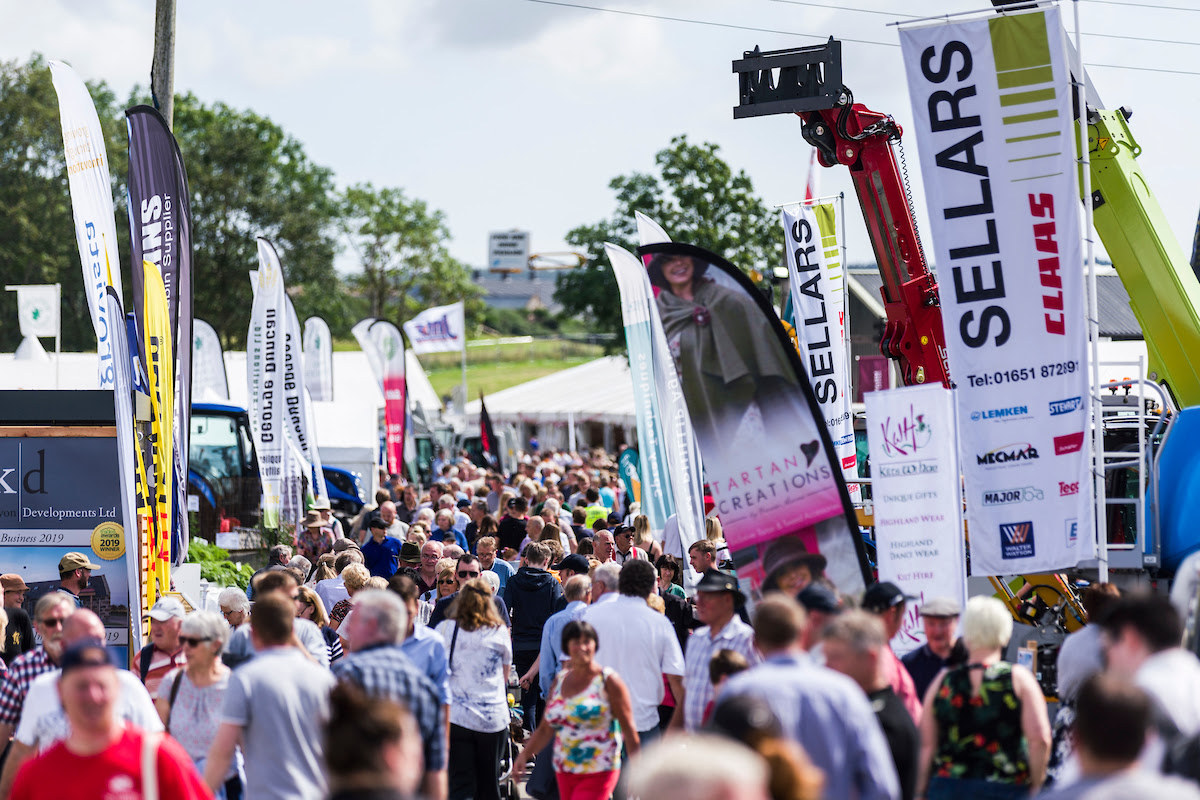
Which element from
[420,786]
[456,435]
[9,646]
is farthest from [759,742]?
[456,435]

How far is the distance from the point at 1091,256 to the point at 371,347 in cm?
2311

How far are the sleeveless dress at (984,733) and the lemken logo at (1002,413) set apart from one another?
268cm

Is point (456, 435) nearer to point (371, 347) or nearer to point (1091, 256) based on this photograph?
point (371, 347)

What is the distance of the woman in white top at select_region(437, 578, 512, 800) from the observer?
7.94 meters

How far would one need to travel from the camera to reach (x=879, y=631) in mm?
4988

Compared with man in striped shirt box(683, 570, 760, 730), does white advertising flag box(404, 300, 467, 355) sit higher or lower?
higher

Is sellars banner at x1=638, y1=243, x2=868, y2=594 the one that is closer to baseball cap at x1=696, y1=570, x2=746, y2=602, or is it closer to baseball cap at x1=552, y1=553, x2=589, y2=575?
baseball cap at x1=696, y1=570, x2=746, y2=602

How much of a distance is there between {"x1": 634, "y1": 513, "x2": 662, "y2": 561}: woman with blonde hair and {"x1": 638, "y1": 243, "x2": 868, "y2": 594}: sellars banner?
5138mm

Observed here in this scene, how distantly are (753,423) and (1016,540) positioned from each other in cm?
170

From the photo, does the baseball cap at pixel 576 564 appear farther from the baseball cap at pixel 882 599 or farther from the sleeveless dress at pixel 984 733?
the sleeveless dress at pixel 984 733

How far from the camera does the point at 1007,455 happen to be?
7.81 meters

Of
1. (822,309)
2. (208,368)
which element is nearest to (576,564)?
(822,309)

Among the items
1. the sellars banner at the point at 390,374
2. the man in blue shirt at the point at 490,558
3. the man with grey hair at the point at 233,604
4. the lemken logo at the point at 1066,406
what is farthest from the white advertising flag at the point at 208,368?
the lemken logo at the point at 1066,406

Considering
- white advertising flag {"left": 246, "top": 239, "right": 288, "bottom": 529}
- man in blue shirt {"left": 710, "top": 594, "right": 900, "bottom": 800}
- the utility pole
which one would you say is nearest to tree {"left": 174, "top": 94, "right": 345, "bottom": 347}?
white advertising flag {"left": 246, "top": 239, "right": 288, "bottom": 529}
